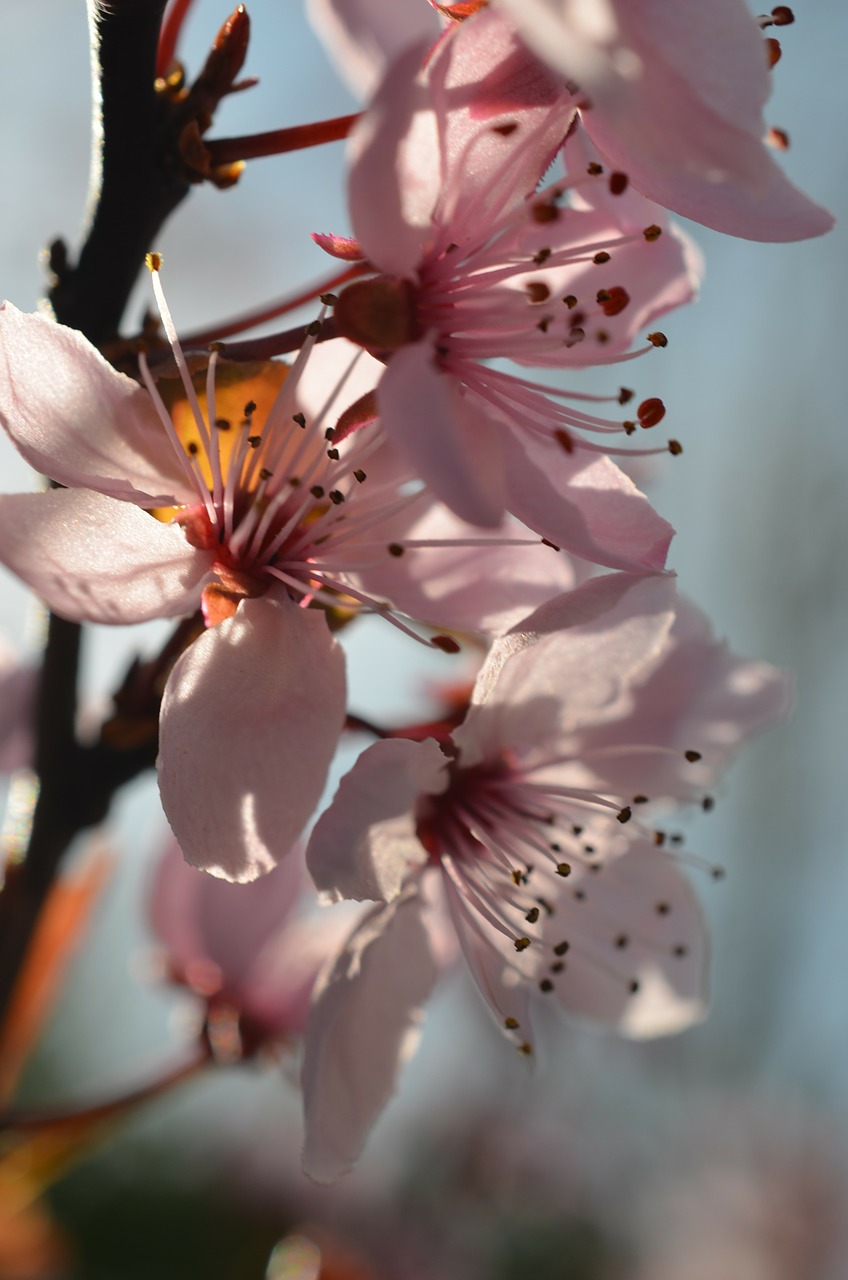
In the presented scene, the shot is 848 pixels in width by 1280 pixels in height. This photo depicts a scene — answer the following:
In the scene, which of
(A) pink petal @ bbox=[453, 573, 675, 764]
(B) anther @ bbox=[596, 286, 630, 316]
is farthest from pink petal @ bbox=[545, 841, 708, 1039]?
(B) anther @ bbox=[596, 286, 630, 316]

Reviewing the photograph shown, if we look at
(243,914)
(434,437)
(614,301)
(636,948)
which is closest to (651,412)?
(614,301)

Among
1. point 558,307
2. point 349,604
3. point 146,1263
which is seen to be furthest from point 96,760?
point 146,1263

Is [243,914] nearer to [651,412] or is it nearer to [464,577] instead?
[464,577]

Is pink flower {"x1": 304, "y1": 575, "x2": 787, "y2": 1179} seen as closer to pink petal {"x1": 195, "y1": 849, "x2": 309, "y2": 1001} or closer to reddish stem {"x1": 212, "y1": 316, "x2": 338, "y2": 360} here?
reddish stem {"x1": 212, "y1": 316, "x2": 338, "y2": 360}

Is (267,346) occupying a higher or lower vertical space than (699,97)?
lower

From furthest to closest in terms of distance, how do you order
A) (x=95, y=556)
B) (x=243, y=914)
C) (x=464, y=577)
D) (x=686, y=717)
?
(x=243, y=914) → (x=686, y=717) → (x=464, y=577) → (x=95, y=556)

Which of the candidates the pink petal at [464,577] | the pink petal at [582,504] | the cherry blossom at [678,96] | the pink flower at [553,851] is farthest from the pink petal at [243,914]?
the cherry blossom at [678,96]
